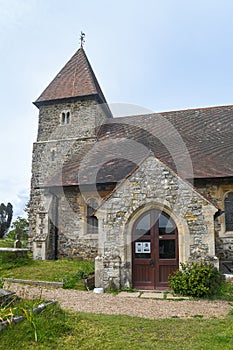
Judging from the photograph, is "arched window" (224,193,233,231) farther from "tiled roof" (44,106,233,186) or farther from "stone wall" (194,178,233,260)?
"tiled roof" (44,106,233,186)

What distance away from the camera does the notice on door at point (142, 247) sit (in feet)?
32.6

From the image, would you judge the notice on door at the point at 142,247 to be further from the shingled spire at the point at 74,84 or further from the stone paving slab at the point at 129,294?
the shingled spire at the point at 74,84

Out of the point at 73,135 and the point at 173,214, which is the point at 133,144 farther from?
the point at 173,214

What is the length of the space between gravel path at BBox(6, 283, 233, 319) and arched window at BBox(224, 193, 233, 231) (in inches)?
214

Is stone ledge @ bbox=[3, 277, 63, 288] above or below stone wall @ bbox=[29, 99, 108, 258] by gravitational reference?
below

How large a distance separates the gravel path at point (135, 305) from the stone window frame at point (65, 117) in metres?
12.5

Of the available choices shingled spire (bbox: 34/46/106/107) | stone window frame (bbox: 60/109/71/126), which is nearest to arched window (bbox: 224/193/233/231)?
shingled spire (bbox: 34/46/106/107)

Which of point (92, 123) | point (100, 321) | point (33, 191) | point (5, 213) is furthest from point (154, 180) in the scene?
point (5, 213)

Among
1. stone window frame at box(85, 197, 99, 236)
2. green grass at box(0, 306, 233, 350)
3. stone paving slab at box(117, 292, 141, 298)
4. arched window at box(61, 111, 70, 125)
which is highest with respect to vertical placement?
arched window at box(61, 111, 70, 125)

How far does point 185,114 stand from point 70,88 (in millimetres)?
7435

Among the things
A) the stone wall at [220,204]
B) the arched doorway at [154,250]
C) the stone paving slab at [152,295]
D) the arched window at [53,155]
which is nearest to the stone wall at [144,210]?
the arched doorway at [154,250]

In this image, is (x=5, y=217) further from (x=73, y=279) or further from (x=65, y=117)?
(x=73, y=279)

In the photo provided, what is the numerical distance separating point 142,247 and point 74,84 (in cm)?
1358

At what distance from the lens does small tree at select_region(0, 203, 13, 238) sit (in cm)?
2777
